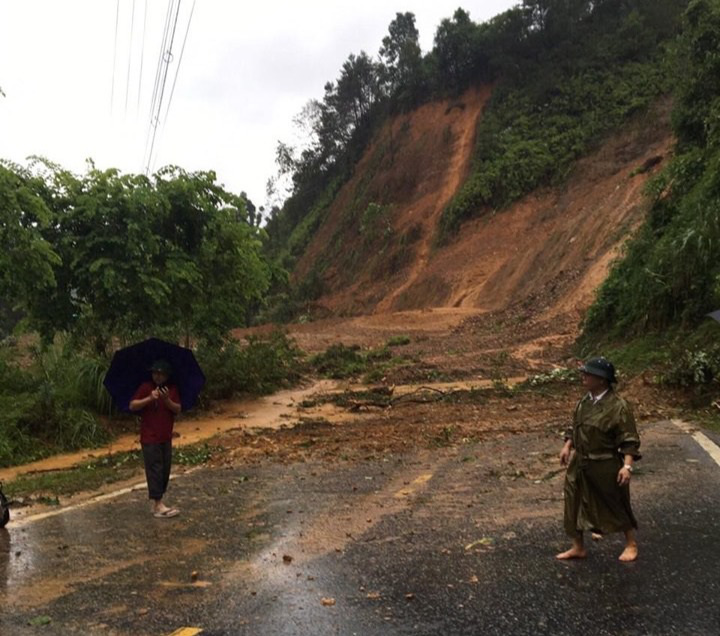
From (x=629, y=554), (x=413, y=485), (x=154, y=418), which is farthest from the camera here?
(x=413, y=485)

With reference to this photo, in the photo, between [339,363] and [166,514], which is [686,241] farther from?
[166,514]

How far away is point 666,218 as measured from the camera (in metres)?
19.7

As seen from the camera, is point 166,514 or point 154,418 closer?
point 166,514

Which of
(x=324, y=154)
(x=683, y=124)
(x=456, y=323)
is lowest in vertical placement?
(x=456, y=323)

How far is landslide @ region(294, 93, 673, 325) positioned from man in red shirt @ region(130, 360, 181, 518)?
2085 cm

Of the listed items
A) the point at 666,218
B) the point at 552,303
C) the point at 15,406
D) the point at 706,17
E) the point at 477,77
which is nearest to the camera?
the point at 15,406

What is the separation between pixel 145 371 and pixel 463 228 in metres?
41.4

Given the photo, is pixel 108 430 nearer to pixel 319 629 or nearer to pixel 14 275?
pixel 14 275

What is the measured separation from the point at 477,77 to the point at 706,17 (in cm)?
3539

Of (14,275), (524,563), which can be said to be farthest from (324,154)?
(524,563)

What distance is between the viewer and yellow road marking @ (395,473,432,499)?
297 inches

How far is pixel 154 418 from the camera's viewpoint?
7.25 meters

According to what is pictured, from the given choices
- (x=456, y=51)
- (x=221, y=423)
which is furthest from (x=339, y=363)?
(x=456, y=51)

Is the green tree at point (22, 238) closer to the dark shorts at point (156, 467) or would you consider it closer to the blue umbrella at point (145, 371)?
the blue umbrella at point (145, 371)
